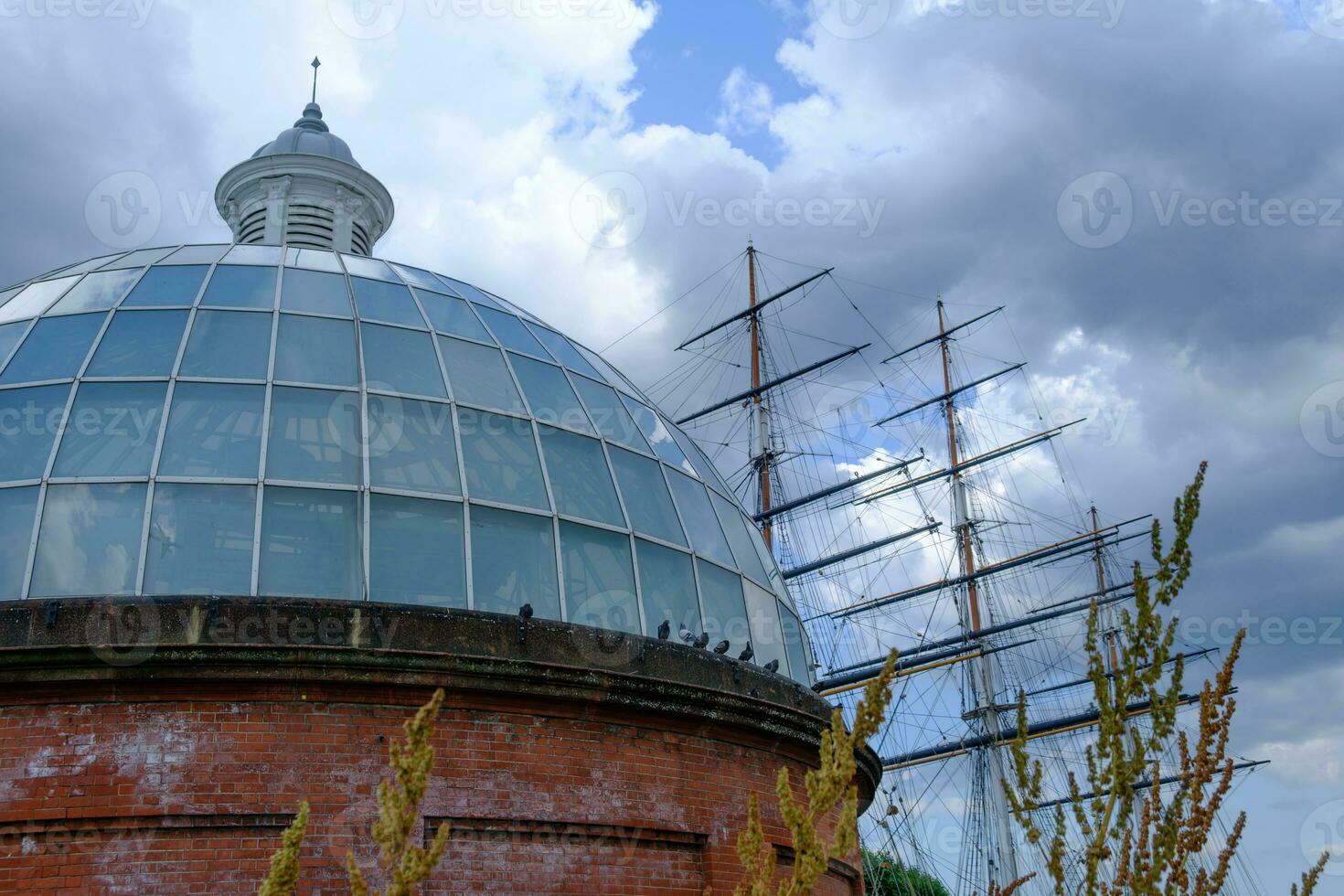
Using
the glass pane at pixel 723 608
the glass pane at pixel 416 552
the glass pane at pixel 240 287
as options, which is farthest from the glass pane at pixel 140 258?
the glass pane at pixel 723 608

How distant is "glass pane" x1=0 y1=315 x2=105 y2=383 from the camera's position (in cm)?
1035

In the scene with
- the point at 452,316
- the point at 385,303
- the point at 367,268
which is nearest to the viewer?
the point at 385,303

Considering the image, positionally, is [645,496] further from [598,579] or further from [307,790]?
[307,790]

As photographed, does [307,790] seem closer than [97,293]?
Yes

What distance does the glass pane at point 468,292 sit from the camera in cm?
1348

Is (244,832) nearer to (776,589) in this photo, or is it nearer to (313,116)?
(776,589)

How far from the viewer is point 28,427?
976 cm

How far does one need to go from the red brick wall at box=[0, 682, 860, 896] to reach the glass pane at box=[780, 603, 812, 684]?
3516 millimetres

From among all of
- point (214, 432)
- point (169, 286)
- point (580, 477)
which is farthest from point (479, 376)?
point (169, 286)

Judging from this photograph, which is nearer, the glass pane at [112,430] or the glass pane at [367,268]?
the glass pane at [112,430]

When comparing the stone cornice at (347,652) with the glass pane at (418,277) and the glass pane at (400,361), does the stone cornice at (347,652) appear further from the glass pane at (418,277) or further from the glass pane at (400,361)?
the glass pane at (418,277)

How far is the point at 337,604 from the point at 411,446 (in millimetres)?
1834

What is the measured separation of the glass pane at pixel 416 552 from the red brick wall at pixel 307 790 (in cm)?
87

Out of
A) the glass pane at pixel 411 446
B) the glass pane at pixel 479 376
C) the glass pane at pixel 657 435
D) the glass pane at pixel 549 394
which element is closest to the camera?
the glass pane at pixel 411 446
